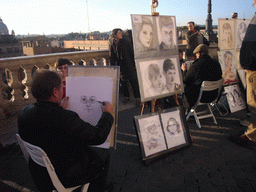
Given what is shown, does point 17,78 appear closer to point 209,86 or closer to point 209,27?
point 209,86

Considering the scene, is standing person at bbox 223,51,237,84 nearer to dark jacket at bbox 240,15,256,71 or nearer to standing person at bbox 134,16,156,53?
dark jacket at bbox 240,15,256,71

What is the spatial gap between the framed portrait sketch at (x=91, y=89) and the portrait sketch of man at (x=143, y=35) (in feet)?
2.36

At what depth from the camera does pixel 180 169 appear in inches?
103

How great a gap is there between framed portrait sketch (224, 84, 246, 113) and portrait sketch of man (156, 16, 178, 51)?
2.12 m

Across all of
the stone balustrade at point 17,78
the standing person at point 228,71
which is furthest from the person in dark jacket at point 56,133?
the standing person at point 228,71

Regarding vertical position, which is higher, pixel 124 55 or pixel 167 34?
pixel 167 34

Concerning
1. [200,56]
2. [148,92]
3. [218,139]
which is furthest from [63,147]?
[200,56]

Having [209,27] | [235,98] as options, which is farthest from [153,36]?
[209,27]

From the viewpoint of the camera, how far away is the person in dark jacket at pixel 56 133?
1.39m

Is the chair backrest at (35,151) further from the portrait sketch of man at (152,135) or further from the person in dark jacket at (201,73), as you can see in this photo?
the person in dark jacket at (201,73)

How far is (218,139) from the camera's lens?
10.9ft

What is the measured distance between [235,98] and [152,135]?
2.73 metres

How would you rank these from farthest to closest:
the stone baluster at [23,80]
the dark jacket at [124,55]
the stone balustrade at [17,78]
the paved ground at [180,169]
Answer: the dark jacket at [124,55]
the stone baluster at [23,80]
the stone balustrade at [17,78]
the paved ground at [180,169]

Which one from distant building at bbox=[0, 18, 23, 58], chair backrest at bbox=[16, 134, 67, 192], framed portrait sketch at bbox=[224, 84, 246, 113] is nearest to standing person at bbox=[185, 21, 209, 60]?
framed portrait sketch at bbox=[224, 84, 246, 113]
